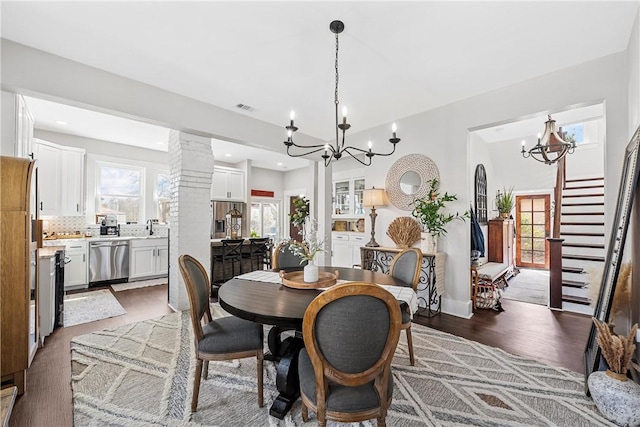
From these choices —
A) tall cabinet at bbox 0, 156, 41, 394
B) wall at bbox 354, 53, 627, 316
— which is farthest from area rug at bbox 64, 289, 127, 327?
wall at bbox 354, 53, 627, 316

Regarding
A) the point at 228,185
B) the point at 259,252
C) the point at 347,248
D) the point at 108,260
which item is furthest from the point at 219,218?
the point at 347,248

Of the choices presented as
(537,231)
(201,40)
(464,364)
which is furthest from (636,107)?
(537,231)

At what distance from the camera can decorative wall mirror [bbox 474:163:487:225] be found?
5603mm

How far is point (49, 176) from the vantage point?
4.70 m

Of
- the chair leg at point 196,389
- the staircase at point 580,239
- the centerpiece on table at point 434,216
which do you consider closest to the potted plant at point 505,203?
the staircase at point 580,239

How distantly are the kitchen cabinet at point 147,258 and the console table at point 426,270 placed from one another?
13.5 feet

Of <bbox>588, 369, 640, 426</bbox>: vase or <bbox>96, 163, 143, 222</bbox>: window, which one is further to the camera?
<bbox>96, 163, 143, 222</bbox>: window

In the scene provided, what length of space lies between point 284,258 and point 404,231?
183 centimetres

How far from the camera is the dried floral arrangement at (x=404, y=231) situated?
390 cm

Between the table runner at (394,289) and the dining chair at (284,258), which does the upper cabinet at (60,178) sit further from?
the table runner at (394,289)

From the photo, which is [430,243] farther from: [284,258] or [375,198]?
[284,258]

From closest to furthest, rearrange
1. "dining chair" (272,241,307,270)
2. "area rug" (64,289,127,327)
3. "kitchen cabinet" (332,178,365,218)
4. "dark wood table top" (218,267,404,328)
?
"dark wood table top" (218,267,404,328)
"dining chair" (272,241,307,270)
"area rug" (64,289,127,327)
"kitchen cabinet" (332,178,365,218)

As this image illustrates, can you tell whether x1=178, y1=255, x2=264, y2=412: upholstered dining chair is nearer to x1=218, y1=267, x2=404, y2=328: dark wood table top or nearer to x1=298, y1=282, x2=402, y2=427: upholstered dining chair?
x1=218, y1=267, x2=404, y2=328: dark wood table top

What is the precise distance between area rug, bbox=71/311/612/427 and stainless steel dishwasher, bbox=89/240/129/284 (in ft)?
8.80
